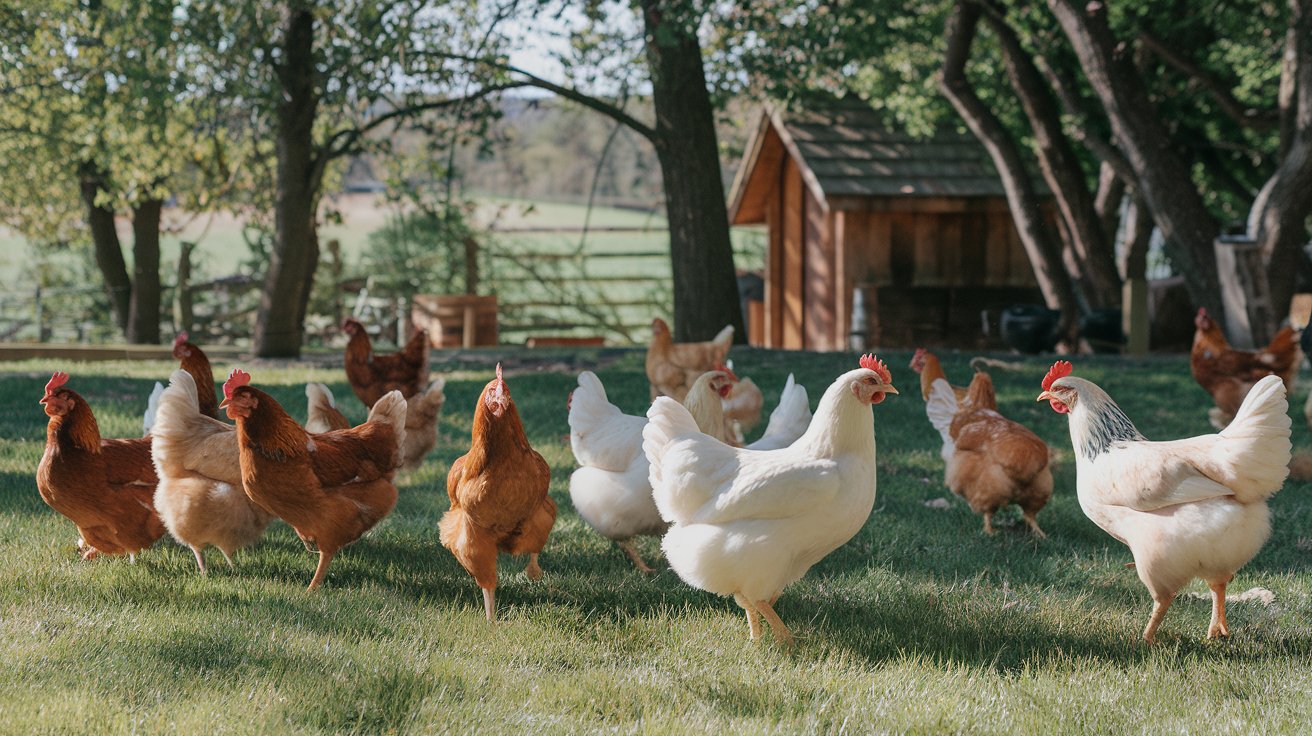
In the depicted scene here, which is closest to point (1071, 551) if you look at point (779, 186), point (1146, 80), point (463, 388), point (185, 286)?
point (463, 388)

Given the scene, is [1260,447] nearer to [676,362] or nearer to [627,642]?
[627,642]

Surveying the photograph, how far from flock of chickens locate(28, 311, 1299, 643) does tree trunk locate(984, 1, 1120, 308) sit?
976 cm

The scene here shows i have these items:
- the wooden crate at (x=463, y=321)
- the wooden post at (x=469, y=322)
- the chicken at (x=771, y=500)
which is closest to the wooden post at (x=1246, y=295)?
the chicken at (x=771, y=500)

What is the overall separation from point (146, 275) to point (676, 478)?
56.9 ft

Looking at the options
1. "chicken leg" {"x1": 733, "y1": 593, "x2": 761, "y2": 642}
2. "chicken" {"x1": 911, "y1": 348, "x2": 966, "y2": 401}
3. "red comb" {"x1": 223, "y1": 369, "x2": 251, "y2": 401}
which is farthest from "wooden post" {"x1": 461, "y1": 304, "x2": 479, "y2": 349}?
"chicken leg" {"x1": 733, "y1": 593, "x2": 761, "y2": 642}

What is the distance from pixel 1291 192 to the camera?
11758mm

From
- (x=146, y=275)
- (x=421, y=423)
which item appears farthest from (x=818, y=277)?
(x=421, y=423)

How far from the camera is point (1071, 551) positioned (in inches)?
226

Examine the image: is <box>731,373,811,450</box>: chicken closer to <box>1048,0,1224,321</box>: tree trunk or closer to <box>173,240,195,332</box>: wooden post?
<box>1048,0,1224,321</box>: tree trunk

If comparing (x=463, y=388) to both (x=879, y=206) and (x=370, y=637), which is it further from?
(x=879, y=206)

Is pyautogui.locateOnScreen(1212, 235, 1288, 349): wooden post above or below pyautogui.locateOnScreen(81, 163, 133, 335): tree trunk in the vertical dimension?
below

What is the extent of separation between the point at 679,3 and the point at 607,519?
6.78 metres

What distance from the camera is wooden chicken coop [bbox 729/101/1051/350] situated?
17.2 metres

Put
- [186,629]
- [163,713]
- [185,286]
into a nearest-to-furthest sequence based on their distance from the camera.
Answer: [163,713] → [186,629] → [185,286]
